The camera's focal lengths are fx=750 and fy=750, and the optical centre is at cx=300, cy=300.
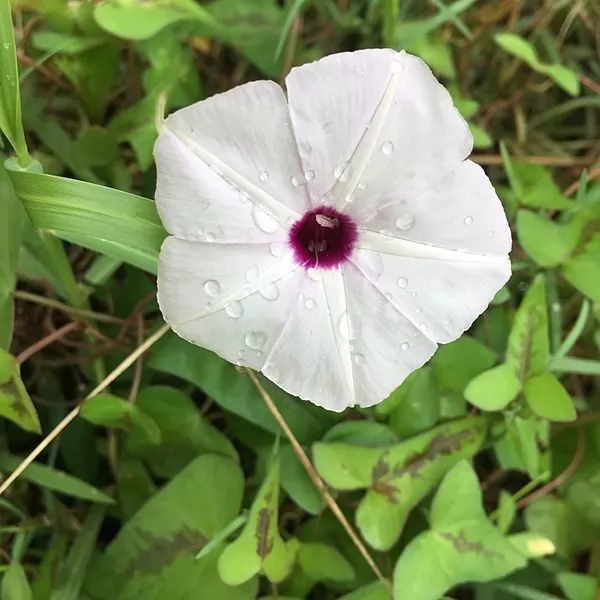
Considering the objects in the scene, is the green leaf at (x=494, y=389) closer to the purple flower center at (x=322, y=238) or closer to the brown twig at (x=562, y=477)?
the brown twig at (x=562, y=477)

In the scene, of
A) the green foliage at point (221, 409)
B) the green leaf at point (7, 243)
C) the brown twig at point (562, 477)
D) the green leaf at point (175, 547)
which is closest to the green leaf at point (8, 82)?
the green foliage at point (221, 409)

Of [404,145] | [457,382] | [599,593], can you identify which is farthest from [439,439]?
[404,145]

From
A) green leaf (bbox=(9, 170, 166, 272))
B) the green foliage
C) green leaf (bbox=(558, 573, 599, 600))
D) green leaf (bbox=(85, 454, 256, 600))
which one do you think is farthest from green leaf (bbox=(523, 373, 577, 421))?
green leaf (bbox=(9, 170, 166, 272))

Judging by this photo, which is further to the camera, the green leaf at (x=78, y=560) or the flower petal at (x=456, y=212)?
the green leaf at (x=78, y=560)

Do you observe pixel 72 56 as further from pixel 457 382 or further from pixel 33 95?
pixel 457 382

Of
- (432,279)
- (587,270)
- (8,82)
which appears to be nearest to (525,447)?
(587,270)

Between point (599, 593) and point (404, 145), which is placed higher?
point (404, 145)
